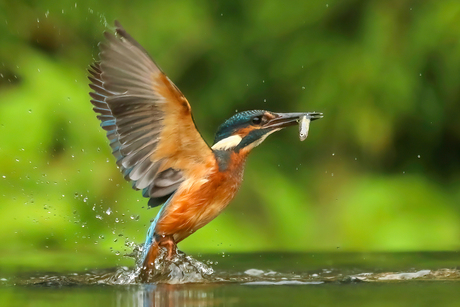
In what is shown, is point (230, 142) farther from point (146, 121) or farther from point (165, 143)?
point (146, 121)

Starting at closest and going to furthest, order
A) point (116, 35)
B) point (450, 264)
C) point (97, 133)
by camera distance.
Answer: point (116, 35) < point (450, 264) < point (97, 133)

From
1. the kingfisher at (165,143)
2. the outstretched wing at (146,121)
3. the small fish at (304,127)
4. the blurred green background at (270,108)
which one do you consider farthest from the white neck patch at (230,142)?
the blurred green background at (270,108)

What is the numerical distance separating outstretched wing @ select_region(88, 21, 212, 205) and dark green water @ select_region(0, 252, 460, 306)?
50cm

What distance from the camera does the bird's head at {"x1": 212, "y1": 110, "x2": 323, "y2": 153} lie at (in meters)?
3.11

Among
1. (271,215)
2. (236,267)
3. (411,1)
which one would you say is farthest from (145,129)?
(411,1)

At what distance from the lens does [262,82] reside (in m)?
5.05

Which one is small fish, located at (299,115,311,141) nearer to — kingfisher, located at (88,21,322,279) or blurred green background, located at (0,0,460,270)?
kingfisher, located at (88,21,322,279)

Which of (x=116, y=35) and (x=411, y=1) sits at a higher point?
(x=411, y=1)

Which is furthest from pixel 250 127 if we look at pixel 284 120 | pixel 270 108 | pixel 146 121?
pixel 270 108

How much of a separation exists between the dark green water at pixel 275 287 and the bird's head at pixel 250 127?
23.4 inches

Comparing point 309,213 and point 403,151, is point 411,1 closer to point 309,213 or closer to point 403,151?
point 403,151

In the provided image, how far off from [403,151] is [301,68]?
990 mm

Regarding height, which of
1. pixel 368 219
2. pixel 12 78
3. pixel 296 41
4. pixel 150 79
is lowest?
pixel 368 219

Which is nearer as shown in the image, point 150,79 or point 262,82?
point 150,79
